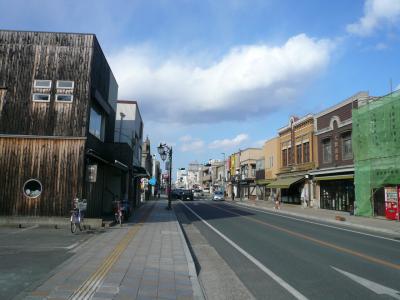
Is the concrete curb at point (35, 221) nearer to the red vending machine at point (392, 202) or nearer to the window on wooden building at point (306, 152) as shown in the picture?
the red vending machine at point (392, 202)

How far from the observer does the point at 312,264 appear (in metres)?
10.5

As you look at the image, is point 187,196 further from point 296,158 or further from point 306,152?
point 306,152

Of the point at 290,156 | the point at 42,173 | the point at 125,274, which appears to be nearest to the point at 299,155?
the point at 290,156

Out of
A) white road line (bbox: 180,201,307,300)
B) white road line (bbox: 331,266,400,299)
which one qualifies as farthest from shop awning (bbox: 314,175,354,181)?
white road line (bbox: 331,266,400,299)

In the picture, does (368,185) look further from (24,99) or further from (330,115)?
(24,99)

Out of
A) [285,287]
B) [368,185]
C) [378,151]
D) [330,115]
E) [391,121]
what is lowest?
[285,287]

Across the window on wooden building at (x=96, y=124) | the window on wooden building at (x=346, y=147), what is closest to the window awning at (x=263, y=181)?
the window on wooden building at (x=346, y=147)

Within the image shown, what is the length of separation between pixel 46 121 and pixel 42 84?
5.92 feet

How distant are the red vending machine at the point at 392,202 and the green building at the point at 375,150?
17.2 inches

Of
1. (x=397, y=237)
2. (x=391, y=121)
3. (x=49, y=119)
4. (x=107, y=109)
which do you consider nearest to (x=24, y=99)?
(x=49, y=119)

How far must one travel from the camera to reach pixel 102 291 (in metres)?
7.04

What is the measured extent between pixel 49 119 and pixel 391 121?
69.0 ft

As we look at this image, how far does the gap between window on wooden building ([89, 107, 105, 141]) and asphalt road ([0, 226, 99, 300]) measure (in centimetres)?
576

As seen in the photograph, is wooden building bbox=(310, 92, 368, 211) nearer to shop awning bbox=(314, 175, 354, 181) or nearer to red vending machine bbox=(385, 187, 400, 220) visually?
shop awning bbox=(314, 175, 354, 181)
